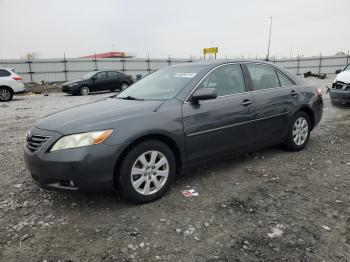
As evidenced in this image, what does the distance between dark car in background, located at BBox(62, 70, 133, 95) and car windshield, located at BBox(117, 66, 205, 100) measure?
13839 mm

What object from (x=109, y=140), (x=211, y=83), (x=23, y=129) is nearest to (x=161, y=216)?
(x=109, y=140)

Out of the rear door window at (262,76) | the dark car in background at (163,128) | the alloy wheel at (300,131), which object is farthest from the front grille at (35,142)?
the alloy wheel at (300,131)

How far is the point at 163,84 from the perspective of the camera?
14.3 feet

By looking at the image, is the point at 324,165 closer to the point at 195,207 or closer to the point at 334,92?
the point at 195,207

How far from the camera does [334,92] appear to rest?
32.6 ft

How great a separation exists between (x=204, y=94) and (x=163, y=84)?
2.54ft

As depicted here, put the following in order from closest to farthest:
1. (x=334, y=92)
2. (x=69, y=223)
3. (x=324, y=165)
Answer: (x=69, y=223) → (x=324, y=165) → (x=334, y=92)

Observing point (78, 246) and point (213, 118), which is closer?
point (78, 246)

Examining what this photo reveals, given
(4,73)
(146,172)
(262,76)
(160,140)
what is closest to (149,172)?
(146,172)

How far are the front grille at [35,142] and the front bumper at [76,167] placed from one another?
0.05m

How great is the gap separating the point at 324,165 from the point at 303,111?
1.06 meters

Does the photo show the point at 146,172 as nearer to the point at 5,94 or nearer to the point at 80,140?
the point at 80,140

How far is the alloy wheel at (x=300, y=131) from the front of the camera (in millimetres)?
5203

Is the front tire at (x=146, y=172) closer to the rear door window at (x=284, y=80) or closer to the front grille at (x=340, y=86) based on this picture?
the rear door window at (x=284, y=80)
